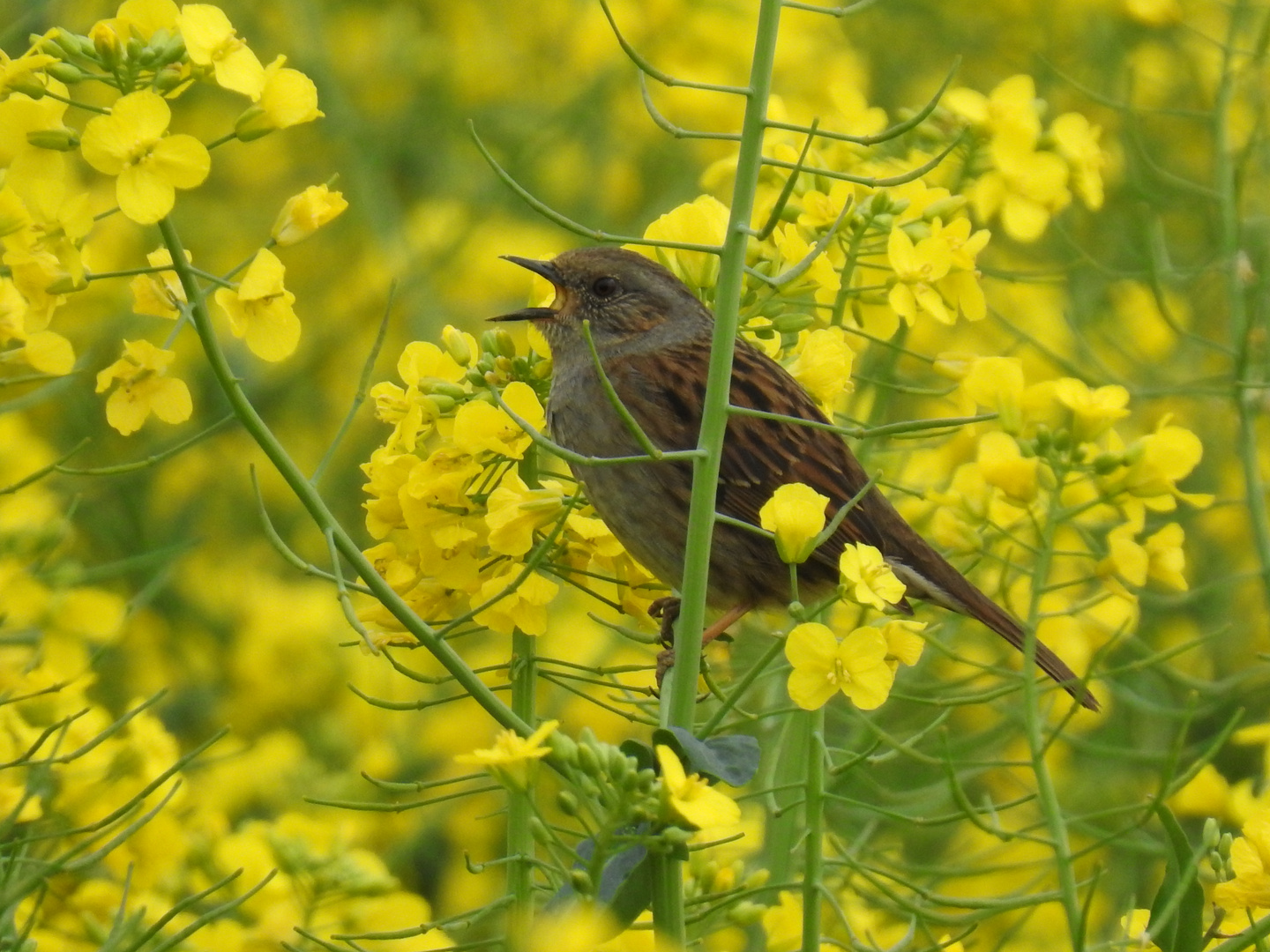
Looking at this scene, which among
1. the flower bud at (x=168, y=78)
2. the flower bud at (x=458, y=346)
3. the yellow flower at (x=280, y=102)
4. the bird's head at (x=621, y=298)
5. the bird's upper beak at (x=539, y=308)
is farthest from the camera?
the bird's head at (x=621, y=298)

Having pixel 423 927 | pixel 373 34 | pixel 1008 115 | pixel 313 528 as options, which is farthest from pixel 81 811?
pixel 373 34

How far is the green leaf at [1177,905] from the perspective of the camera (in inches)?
75.1

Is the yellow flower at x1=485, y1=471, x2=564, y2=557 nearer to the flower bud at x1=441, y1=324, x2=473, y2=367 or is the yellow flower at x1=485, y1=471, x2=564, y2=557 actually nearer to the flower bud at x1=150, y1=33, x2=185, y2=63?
the flower bud at x1=441, y1=324, x2=473, y2=367

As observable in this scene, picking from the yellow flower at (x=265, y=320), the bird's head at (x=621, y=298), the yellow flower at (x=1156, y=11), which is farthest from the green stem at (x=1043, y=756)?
the yellow flower at (x=1156, y=11)

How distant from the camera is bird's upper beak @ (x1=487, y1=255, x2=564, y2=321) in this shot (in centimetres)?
319

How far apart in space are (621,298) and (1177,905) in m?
2.17

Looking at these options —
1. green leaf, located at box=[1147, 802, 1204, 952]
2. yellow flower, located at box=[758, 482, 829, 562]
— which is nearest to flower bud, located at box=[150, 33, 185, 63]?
yellow flower, located at box=[758, 482, 829, 562]

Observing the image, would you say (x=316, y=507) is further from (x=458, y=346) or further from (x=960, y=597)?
(x=960, y=597)

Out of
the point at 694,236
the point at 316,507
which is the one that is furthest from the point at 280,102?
the point at 694,236

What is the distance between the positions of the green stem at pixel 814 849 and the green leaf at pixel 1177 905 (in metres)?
0.37

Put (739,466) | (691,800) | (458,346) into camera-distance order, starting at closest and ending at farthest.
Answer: (691,800)
(458,346)
(739,466)

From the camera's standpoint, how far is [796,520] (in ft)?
6.51

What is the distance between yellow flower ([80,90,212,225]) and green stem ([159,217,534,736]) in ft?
0.15

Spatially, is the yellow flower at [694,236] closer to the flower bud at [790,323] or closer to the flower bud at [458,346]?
the flower bud at [790,323]
